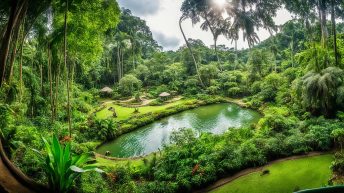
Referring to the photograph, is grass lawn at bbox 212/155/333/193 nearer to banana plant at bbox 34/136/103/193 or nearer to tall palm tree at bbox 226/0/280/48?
banana plant at bbox 34/136/103/193

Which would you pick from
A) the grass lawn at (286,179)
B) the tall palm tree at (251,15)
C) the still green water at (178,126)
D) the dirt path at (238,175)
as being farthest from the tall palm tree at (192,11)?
the grass lawn at (286,179)

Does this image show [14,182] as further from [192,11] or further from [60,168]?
[192,11]

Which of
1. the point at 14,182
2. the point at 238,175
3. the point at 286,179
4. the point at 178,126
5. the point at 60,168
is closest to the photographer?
the point at 14,182

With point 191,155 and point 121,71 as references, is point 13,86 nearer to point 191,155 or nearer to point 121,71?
point 191,155

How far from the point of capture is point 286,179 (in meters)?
8.20

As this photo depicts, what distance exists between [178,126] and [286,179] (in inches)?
485

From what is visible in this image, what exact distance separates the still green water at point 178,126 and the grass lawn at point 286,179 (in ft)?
18.2

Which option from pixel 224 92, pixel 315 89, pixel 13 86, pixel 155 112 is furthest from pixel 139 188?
pixel 224 92

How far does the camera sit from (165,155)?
10812 mm

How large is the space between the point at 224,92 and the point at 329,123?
19.0 m

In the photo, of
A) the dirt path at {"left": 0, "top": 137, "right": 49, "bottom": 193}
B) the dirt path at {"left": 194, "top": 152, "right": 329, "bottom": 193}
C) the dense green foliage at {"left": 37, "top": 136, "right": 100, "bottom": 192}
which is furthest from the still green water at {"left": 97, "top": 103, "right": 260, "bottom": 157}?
the dirt path at {"left": 0, "top": 137, "right": 49, "bottom": 193}

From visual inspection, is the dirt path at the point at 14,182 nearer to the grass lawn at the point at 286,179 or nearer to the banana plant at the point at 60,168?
the banana plant at the point at 60,168

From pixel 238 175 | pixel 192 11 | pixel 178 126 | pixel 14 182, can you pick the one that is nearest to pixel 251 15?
pixel 192 11

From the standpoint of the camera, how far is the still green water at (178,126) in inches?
627
